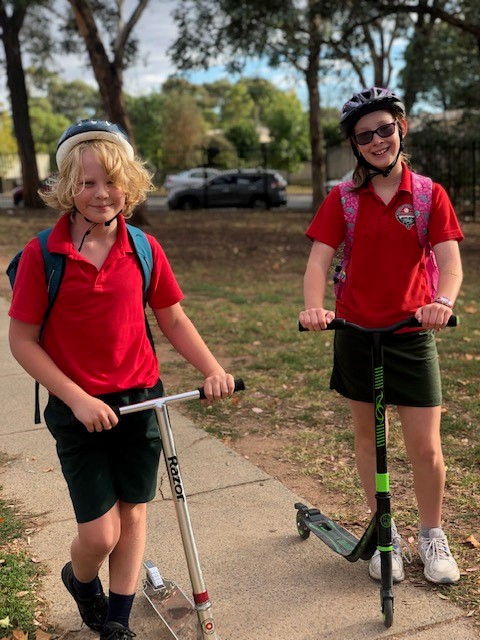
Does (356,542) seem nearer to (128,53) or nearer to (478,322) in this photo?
(478,322)

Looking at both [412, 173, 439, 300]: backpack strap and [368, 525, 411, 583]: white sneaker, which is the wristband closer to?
[412, 173, 439, 300]: backpack strap

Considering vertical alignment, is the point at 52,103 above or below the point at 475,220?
above

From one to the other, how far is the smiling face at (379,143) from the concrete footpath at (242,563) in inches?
67.0

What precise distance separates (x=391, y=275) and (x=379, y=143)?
1.68 feet

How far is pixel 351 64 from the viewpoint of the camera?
2509 centimetres

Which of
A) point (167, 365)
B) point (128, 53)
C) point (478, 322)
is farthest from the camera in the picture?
point (128, 53)

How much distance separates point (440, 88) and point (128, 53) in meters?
9.13

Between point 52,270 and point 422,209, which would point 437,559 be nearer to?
point 422,209

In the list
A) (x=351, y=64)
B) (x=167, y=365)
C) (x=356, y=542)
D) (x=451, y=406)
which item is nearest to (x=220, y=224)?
(x=351, y=64)

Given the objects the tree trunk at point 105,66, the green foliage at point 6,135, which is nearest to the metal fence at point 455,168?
the tree trunk at point 105,66

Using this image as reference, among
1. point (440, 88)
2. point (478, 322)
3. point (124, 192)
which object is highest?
point (440, 88)

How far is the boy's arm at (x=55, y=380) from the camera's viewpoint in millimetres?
2447

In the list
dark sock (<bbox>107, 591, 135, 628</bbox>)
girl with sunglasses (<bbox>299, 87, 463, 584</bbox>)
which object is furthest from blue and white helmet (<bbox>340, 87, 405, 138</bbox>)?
dark sock (<bbox>107, 591, 135, 628</bbox>)

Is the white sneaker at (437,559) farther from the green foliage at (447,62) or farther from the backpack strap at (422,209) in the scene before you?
the green foliage at (447,62)
